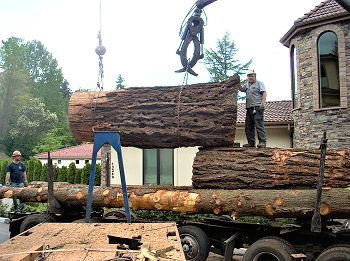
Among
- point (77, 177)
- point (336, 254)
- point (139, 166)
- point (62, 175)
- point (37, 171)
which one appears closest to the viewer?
point (336, 254)

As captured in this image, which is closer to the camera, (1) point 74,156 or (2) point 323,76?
(2) point 323,76

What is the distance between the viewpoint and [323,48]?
13.7 m

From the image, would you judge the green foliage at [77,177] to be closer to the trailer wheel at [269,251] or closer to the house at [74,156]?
the house at [74,156]

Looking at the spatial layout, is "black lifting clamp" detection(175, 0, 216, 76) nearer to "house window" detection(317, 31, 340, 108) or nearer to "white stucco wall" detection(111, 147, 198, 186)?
"white stucco wall" detection(111, 147, 198, 186)

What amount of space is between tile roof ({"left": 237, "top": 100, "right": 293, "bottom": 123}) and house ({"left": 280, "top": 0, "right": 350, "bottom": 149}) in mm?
770

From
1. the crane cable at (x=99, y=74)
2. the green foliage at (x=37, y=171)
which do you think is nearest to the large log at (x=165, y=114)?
the crane cable at (x=99, y=74)

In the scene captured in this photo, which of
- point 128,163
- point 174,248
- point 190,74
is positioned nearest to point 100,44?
point 190,74

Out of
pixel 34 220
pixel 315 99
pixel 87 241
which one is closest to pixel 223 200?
pixel 87 241

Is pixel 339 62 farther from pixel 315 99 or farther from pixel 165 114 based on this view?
pixel 165 114

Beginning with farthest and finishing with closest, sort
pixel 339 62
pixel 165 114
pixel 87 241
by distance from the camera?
pixel 339 62, pixel 165 114, pixel 87 241

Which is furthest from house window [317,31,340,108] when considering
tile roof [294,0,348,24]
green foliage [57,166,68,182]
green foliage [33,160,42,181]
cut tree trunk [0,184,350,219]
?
green foliage [33,160,42,181]

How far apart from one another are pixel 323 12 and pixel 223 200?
10.6m

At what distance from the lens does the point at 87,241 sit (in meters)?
3.96

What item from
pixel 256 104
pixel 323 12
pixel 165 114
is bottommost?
pixel 165 114
